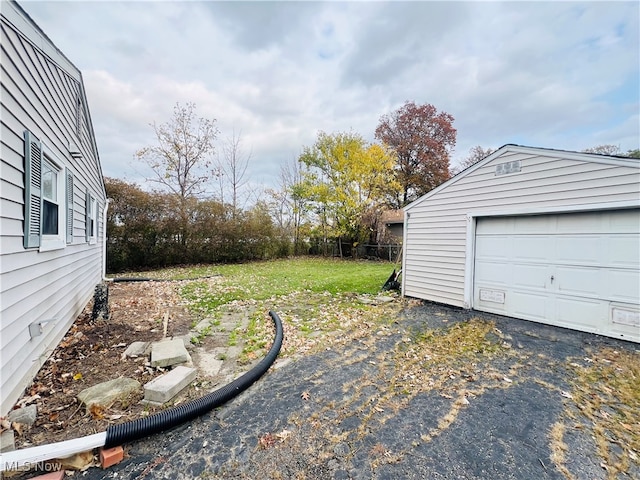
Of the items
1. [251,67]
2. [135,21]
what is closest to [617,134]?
[251,67]

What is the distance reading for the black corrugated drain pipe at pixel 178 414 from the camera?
1811mm

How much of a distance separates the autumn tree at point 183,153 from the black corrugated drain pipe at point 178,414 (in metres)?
13.6

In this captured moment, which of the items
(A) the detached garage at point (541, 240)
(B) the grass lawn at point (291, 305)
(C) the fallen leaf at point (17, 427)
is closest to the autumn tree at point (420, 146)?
(B) the grass lawn at point (291, 305)

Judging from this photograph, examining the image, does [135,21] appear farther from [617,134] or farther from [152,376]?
[617,134]

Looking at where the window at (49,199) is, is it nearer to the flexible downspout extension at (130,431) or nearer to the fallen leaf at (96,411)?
the fallen leaf at (96,411)

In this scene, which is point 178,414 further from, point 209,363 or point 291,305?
point 291,305

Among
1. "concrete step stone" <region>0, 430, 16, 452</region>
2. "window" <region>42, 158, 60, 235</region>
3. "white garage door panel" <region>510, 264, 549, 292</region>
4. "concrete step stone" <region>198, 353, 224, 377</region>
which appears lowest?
"concrete step stone" <region>198, 353, 224, 377</region>

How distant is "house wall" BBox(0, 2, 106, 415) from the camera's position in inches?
81.5

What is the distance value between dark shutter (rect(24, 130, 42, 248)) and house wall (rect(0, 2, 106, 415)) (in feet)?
0.13

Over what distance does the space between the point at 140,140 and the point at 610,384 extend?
59.0 feet

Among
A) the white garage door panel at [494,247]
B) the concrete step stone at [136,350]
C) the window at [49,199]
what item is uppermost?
the window at [49,199]

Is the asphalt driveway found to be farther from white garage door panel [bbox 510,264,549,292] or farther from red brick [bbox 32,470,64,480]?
white garage door panel [bbox 510,264,549,292]

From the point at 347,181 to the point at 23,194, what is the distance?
41.7ft

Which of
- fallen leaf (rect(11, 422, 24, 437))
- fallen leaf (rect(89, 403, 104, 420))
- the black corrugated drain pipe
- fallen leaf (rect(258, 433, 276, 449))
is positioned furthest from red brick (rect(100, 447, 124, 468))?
fallen leaf (rect(258, 433, 276, 449))
